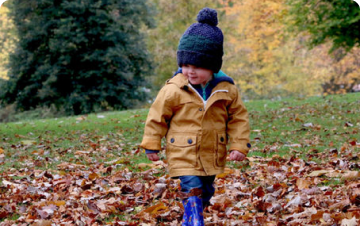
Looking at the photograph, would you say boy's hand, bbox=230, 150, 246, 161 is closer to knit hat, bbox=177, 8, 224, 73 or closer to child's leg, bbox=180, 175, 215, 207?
child's leg, bbox=180, 175, 215, 207

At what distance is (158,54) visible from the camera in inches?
1126

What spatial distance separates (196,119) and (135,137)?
7146mm

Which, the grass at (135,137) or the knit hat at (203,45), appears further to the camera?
the grass at (135,137)

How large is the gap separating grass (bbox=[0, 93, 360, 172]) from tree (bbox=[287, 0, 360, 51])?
2261 mm

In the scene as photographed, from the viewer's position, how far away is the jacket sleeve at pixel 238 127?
12.3ft

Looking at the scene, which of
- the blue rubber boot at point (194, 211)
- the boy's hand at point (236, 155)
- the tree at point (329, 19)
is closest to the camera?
the blue rubber boot at point (194, 211)

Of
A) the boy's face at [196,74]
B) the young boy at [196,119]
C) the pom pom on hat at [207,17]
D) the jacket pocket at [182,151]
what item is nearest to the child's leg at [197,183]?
the young boy at [196,119]

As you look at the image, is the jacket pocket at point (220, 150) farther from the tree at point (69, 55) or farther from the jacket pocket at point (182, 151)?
the tree at point (69, 55)

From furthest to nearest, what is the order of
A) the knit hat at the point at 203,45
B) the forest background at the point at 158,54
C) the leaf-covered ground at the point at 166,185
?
the forest background at the point at 158,54 < the leaf-covered ground at the point at 166,185 < the knit hat at the point at 203,45

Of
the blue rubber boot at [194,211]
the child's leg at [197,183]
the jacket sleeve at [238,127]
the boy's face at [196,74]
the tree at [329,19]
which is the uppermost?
the tree at [329,19]

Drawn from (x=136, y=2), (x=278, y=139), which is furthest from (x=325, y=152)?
(x=136, y=2)

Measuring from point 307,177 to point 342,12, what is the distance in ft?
29.1

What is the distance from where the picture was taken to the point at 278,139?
895 cm

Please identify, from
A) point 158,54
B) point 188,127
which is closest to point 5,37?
point 158,54
